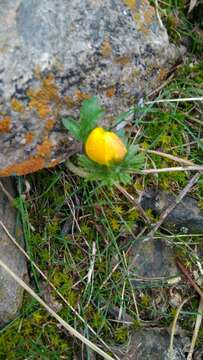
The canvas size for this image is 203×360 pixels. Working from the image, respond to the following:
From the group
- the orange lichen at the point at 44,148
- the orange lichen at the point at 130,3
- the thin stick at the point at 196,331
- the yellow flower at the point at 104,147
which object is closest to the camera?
the yellow flower at the point at 104,147

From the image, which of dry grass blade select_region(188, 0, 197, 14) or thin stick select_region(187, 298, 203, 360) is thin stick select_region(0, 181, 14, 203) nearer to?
thin stick select_region(187, 298, 203, 360)

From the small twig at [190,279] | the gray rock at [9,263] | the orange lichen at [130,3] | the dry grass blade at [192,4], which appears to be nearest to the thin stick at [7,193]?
the gray rock at [9,263]

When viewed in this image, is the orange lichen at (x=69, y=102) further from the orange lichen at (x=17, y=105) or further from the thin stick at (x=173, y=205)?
the thin stick at (x=173, y=205)

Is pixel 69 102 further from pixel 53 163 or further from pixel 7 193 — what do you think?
pixel 7 193

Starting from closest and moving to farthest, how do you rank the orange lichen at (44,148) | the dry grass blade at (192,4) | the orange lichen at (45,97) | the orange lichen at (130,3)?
the orange lichen at (45,97) → the orange lichen at (44,148) → the orange lichen at (130,3) → the dry grass blade at (192,4)

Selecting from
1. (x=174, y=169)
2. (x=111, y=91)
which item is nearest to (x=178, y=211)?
(x=174, y=169)

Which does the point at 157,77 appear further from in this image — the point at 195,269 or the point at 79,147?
the point at 195,269

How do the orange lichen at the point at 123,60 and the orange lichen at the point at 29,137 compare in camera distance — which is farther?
the orange lichen at the point at 123,60
